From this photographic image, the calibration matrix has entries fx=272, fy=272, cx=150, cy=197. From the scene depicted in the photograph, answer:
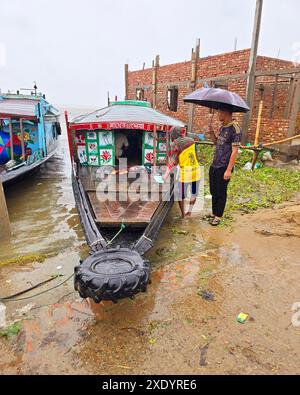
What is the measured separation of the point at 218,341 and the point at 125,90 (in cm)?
2036

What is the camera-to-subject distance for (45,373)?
2117mm

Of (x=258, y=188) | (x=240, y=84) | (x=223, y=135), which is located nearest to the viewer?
(x=223, y=135)

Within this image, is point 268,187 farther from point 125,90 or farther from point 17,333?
point 125,90

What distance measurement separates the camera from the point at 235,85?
10.1 m

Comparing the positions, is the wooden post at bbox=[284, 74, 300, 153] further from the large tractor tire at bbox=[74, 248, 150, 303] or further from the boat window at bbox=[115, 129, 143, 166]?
the large tractor tire at bbox=[74, 248, 150, 303]

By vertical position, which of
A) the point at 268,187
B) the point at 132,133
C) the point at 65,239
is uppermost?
the point at 132,133

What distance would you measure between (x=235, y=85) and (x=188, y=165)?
700cm

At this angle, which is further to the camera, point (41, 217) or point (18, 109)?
point (18, 109)

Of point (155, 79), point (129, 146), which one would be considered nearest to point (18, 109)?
point (129, 146)

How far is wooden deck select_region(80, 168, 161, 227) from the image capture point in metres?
4.05

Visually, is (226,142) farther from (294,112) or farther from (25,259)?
(294,112)

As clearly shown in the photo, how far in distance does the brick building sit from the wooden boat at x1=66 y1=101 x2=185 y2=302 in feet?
13.6
